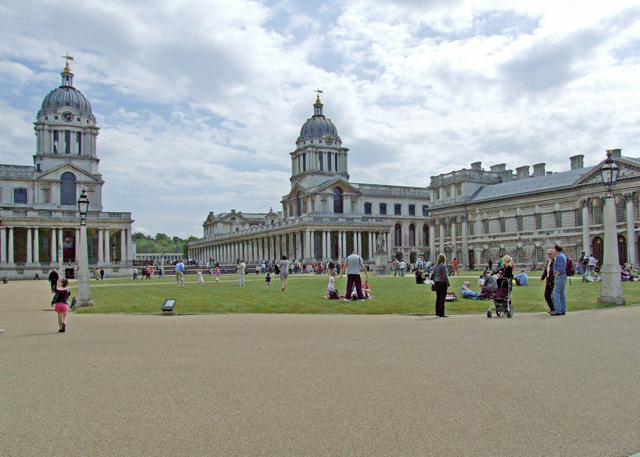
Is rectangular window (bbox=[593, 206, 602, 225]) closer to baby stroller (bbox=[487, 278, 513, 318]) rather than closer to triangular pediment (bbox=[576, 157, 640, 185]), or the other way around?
triangular pediment (bbox=[576, 157, 640, 185])

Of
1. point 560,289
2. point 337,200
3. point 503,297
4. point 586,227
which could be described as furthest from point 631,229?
point 337,200

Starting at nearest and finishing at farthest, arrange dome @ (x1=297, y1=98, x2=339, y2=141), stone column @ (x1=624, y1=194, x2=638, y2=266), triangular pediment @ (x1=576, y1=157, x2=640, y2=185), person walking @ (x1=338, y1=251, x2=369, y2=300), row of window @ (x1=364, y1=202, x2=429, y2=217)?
person walking @ (x1=338, y1=251, x2=369, y2=300) → stone column @ (x1=624, y1=194, x2=638, y2=266) → triangular pediment @ (x1=576, y1=157, x2=640, y2=185) → dome @ (x1=297, y1=98, x2=339, y2=141) → row of window @ (x1=364, y1=202, x2=429, y2=217)

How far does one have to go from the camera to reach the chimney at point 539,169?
68.1 m

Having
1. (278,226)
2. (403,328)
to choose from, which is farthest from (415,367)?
(278,226)

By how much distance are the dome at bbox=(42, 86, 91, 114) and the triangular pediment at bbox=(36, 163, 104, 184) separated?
1010 cm

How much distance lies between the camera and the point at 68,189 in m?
77.7

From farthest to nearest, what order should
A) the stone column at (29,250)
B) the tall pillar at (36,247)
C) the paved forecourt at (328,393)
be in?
the tall pillar at (36,247)
the stone column at (29,250)
the paved forecourt at (328,393)

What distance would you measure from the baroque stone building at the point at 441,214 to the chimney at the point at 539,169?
132 millimetres

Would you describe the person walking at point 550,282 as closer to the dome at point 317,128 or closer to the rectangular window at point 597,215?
the rectangular window at point 597,215

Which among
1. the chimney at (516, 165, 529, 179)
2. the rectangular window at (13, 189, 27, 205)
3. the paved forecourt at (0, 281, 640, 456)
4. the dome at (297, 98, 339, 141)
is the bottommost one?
the paved forecourt at (0, 281, 640, 456)

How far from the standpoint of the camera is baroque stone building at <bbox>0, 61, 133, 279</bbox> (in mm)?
68000

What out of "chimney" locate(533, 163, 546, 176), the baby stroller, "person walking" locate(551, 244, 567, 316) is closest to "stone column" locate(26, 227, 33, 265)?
"chimney" locate(533, 163, 546, 176)

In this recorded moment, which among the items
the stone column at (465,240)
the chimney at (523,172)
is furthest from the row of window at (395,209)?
the chimney at (523,172)

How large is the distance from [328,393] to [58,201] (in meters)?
80.1
